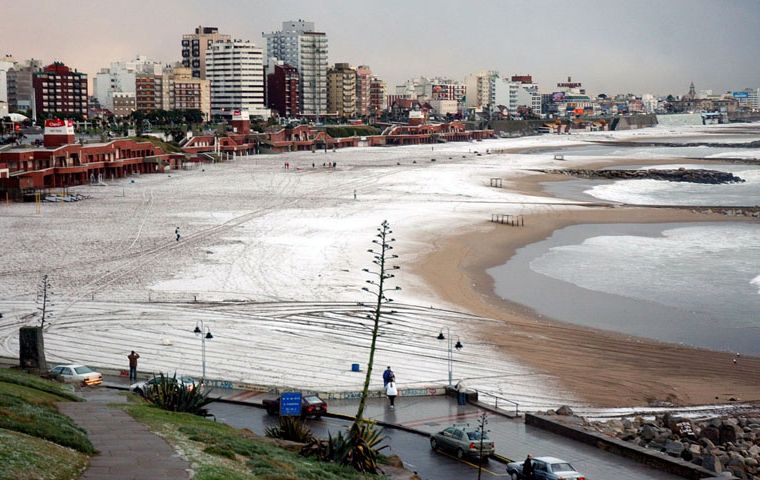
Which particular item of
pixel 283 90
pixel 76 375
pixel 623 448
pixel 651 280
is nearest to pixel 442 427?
pixel 623 448

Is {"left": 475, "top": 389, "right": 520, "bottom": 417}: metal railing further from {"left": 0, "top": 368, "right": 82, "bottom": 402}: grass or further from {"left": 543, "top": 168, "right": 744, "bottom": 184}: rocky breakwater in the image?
{"left": 543, "top": 168, "right": 744, "bottom": 184}: rocky breakwater

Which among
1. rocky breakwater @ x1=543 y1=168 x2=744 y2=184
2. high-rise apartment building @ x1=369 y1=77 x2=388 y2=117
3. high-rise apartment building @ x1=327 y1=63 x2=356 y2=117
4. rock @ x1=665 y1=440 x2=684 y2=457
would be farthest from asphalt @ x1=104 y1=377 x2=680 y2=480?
high-rise apartment building @ x1=369 y1=77 x2=388 y2=117

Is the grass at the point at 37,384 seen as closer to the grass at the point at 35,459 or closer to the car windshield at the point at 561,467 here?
the grass at the point at 35,459

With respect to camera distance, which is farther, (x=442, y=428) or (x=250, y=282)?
(x=250, y=282)

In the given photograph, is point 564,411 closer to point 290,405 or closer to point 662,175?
point 290,405

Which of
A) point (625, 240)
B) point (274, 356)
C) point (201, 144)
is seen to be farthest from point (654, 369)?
point (201, 144)
